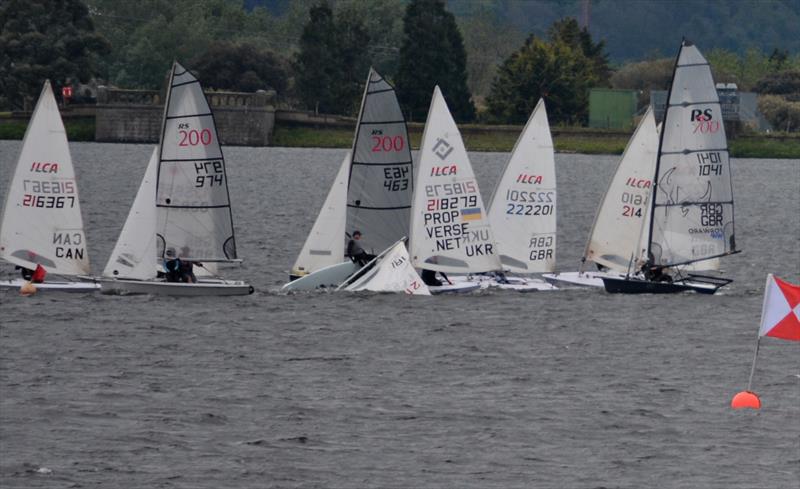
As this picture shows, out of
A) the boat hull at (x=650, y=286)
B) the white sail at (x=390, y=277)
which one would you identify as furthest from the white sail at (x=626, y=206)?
the white sail at (x=390, y=277)

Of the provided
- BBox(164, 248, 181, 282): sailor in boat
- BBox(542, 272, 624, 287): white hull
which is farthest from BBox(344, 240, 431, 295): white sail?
BBox(542, 272, 624, 287): white hull

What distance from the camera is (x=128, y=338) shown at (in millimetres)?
41344

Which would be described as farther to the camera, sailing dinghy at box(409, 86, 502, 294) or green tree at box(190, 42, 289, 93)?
green tree at box(190, 42, 289, 93)

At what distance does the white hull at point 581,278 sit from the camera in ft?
173

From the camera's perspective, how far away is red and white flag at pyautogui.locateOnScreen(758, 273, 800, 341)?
1249 inches

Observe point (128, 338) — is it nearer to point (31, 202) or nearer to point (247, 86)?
point (31, 202)

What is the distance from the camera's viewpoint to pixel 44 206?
45594mm

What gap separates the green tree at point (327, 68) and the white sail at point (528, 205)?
11559 cm

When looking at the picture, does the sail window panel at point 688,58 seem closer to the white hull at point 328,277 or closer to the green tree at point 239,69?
the white hull at point 328,277

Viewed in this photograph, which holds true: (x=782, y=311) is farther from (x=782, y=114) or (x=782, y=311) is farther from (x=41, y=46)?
(x=782, y=114)

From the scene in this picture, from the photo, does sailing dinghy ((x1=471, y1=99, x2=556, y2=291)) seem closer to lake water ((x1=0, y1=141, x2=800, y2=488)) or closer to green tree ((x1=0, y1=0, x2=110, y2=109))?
lake water ((x1=0, y1=141, x2=800, y2=488))

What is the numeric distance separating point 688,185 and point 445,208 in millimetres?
6364

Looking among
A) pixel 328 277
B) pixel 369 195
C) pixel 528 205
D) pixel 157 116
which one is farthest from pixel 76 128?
pixel 369 195

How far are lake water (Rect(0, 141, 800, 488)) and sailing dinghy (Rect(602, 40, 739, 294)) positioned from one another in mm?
1278
